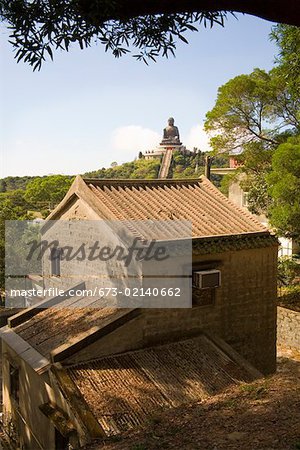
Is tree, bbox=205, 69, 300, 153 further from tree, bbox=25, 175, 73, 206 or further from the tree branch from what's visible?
tree, bbox=25, 175, 73, 206

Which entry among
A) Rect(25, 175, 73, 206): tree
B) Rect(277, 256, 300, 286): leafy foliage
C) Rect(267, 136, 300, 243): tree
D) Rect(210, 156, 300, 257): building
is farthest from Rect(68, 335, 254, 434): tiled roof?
Rect(25, 175, 73, 206): tree

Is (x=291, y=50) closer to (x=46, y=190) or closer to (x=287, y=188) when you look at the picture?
(x=287, y=188)

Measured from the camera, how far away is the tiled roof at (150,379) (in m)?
8.38

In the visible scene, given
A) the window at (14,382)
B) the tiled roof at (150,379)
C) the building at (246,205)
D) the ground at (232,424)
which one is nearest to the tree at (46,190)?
the building at (246,205)

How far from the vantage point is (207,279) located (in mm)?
11125

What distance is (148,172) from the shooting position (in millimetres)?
94438

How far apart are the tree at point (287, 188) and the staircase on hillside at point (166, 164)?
68.0 m

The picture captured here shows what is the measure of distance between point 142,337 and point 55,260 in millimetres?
Result: 5563

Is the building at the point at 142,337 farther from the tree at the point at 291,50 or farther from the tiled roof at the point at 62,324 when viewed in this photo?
the tree at the point at 291,50

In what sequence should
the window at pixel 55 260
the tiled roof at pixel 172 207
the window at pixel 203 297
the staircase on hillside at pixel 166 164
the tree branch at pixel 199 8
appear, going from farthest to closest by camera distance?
the staircase on hillside at pixel 166 164 → the window at pixel 55 260 → the tiled roof at pixel 172 207 → the window at pixel 203 297 → the tree branch at pixel 199 8

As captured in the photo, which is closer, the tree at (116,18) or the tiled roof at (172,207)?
the tree at (116,18)

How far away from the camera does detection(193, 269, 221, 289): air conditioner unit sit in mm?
11031

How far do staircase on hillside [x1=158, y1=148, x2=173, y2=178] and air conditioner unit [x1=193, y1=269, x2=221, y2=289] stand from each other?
7618 cm

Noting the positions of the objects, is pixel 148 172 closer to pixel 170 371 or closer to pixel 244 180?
pixel 244 180
